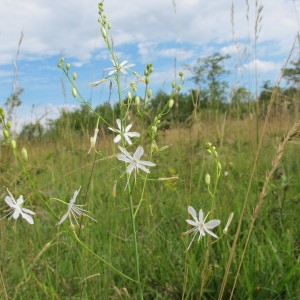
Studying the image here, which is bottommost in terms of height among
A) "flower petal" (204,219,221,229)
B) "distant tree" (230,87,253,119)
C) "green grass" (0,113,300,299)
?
"green grass" (0,113,300,299)

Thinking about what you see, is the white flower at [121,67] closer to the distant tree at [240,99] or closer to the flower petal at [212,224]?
the flower petal at [212,224]

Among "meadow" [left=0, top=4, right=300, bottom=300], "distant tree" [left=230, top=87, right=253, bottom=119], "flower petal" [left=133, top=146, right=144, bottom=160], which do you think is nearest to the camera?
"flower petal" [left=133, top=146, right=144, bottom=160]

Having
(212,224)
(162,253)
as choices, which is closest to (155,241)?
(162,253)

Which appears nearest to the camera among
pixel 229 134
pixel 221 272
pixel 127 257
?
pixel 221 272

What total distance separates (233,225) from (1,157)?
1650mm

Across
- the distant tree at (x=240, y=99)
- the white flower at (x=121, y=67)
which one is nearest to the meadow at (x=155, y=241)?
the white flower at (x=121, y=67)

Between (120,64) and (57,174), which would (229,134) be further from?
(120,64)

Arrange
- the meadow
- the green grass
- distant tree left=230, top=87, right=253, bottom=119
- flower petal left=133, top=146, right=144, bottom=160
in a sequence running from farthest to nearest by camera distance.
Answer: distant tree left=230, top=87, right=253, bottom=119 < the green grass < the meadow < flower petal left=133, top=146, right=144, bottom=160

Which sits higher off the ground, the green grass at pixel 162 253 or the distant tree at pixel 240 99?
the distant tree at pixel 240 99

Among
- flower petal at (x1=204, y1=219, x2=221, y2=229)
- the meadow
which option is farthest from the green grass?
flower petal at (x1=204, y1=219, x2=221, y2=229)

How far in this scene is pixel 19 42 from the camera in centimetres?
240

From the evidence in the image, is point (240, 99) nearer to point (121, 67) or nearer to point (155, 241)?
point (155, 241)

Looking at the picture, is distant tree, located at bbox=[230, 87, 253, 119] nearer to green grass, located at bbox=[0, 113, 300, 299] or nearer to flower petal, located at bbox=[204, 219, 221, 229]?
green grass, located at bbox=[0, 113, 300, 299]

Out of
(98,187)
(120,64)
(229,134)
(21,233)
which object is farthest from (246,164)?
(120,64)
